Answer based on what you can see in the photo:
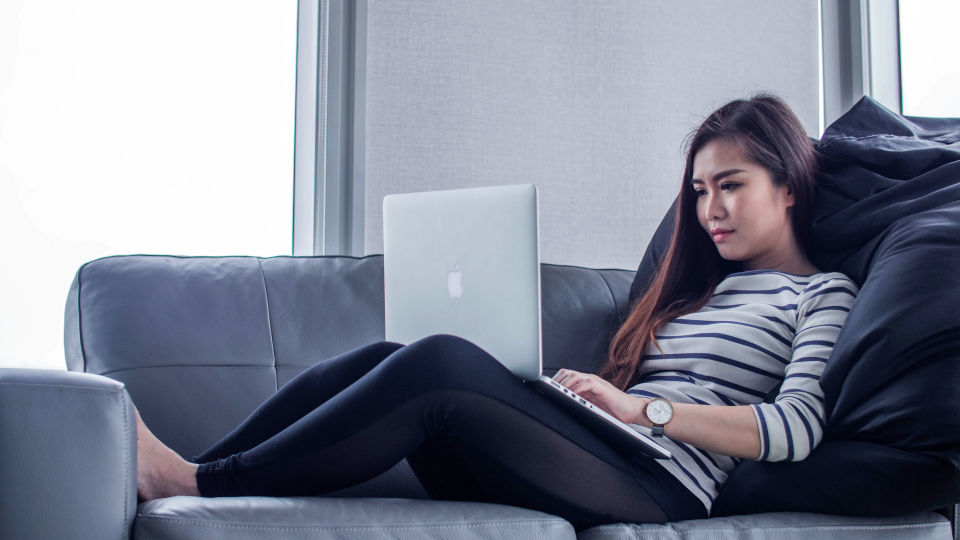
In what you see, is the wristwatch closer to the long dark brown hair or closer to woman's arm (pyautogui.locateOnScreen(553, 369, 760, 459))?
woman's arm (pyautogui.locateOnScreen(553, 369, 760, 459))

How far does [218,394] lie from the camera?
1726 millimetres

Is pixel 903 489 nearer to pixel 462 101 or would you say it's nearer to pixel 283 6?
pixel 462 101

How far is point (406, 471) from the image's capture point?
178 centimetres

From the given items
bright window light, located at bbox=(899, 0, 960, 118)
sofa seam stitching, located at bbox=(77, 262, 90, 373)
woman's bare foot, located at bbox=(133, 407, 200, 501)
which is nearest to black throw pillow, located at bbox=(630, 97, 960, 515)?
woman's bare foot, located at bbox=(133, 407, 200, 501)

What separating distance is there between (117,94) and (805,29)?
2.14 metres

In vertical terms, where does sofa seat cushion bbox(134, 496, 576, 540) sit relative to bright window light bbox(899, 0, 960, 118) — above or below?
below

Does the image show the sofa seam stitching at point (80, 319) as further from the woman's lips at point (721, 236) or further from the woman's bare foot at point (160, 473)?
the woman's lips at point (721, 236)

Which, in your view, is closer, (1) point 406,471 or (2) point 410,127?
(1) point 406,471

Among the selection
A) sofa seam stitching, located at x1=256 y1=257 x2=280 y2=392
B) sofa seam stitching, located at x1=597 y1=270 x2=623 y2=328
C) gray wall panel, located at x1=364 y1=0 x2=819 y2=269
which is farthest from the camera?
gray wall panel, located at x1=364 y1=0 x2=819 y2=269

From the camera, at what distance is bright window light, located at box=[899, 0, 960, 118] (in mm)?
2912

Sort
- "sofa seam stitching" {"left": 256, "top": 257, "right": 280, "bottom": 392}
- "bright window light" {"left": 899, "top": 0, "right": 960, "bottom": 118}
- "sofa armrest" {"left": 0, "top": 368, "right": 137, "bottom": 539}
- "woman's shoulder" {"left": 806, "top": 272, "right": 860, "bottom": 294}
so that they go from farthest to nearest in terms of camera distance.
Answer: "bright window light" {"left": 899, "top": 0, "right": 960, "bottom": 118}, "sofa seam stitching" {"left": 256, "top": 257, "right": 280, "bottom": 392}, "woman's shoulder" {"left": 806, "top": 272, "right": 860, "bottom": 294}, "sofa armrest" {"left": 0, "top": 368, "right": 137, "bottom": 539}

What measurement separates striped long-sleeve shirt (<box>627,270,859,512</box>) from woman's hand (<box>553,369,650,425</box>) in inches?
4.6

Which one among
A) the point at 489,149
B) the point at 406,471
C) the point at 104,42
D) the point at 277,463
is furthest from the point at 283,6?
the point at 277,463

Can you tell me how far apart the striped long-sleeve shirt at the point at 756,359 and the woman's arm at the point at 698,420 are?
0.8 inches
